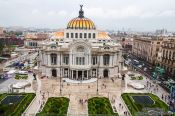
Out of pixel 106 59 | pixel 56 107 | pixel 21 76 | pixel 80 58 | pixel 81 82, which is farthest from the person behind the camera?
pixel 21 76

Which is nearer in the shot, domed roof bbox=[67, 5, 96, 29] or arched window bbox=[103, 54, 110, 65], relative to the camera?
arched window bbox=[103, 54, 110, 65]

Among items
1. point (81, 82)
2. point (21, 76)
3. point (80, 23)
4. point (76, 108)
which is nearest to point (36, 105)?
point (76, 108)

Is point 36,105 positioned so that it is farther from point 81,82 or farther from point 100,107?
point 81,82

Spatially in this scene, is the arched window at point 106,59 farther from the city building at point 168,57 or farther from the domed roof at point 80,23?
the city building at point 168,57

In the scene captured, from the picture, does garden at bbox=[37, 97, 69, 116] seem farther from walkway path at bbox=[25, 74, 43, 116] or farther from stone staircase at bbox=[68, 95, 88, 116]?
walkway path at bbox=[25, 74, 43, 116]

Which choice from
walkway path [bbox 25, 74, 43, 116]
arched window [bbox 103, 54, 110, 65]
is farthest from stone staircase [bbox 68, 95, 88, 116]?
arched window [bbox 103, 54, 110, 65]

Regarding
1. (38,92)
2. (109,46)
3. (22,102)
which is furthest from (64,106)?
(109,46)

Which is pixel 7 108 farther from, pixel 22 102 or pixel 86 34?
pixel 86 34
